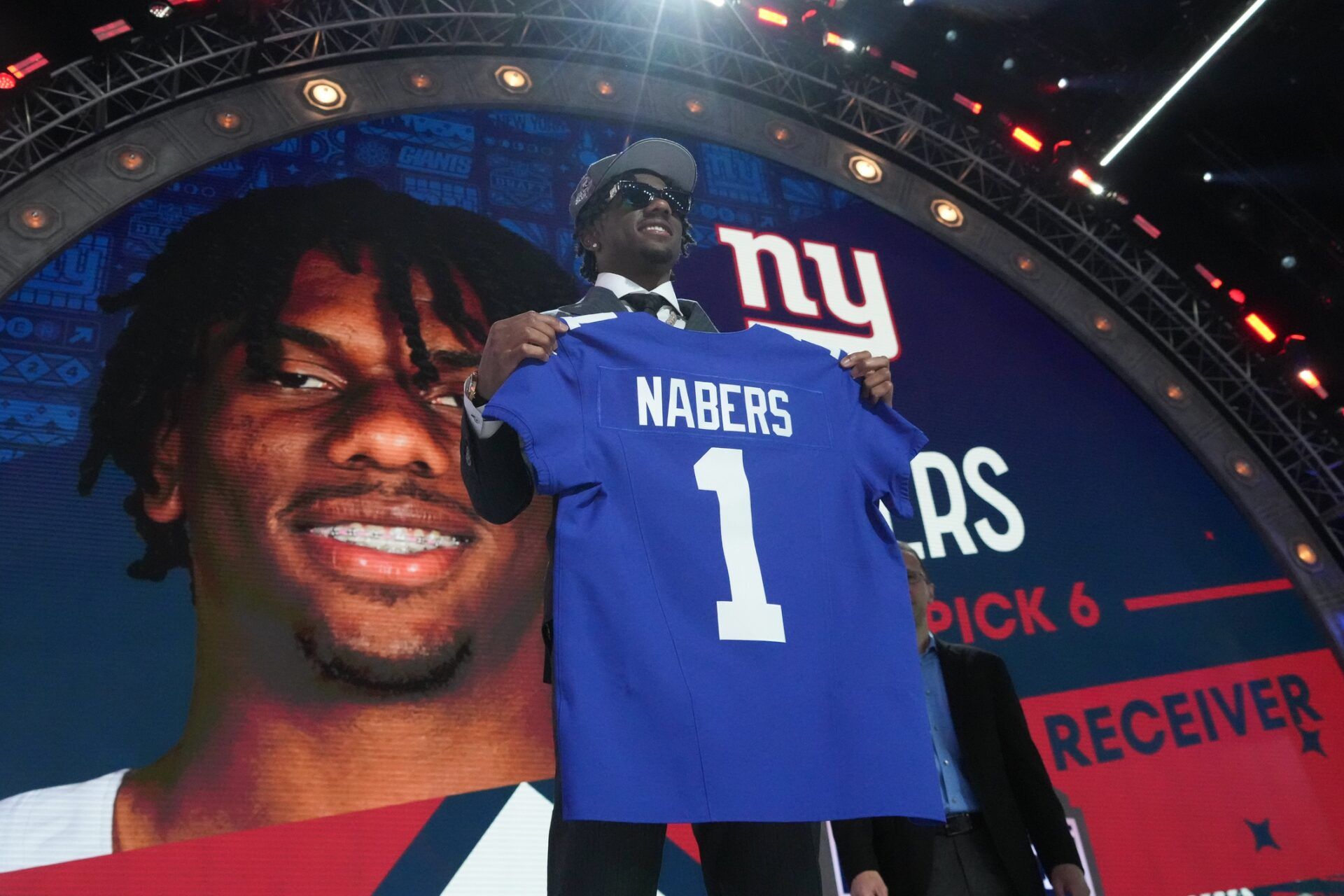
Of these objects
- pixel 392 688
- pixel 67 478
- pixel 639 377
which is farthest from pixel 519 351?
pixel 67 478

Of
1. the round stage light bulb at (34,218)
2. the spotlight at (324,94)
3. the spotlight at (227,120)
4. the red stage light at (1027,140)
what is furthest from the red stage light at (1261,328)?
the round stage light bulb at (34,218)

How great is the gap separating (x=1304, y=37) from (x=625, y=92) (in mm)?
→ 3289

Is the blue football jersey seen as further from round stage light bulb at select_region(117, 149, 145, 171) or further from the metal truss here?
the metal truss

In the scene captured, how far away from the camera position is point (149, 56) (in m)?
3.82

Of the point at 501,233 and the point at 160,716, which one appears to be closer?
the point at 160,716

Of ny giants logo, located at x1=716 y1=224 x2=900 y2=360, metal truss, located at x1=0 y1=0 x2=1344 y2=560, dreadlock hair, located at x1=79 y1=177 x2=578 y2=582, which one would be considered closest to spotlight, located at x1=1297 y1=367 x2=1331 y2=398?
metal truss, located at x1=0 y1=0 x2=1344 y2=560

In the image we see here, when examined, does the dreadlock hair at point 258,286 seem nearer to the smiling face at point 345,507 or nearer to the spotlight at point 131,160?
the smiling face at point 345,507

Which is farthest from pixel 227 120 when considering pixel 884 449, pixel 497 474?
pixel 884 449

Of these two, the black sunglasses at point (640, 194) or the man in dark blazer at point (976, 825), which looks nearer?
the black sunglasses at point (640, 194)

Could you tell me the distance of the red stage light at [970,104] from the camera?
5438 millimetres

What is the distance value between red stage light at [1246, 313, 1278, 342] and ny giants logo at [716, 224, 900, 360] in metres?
2.24

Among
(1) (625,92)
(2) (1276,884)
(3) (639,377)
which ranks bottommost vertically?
(2) (1276,884)

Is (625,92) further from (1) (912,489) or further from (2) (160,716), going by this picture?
(2) (160,716)

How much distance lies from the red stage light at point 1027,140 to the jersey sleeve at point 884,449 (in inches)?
179
